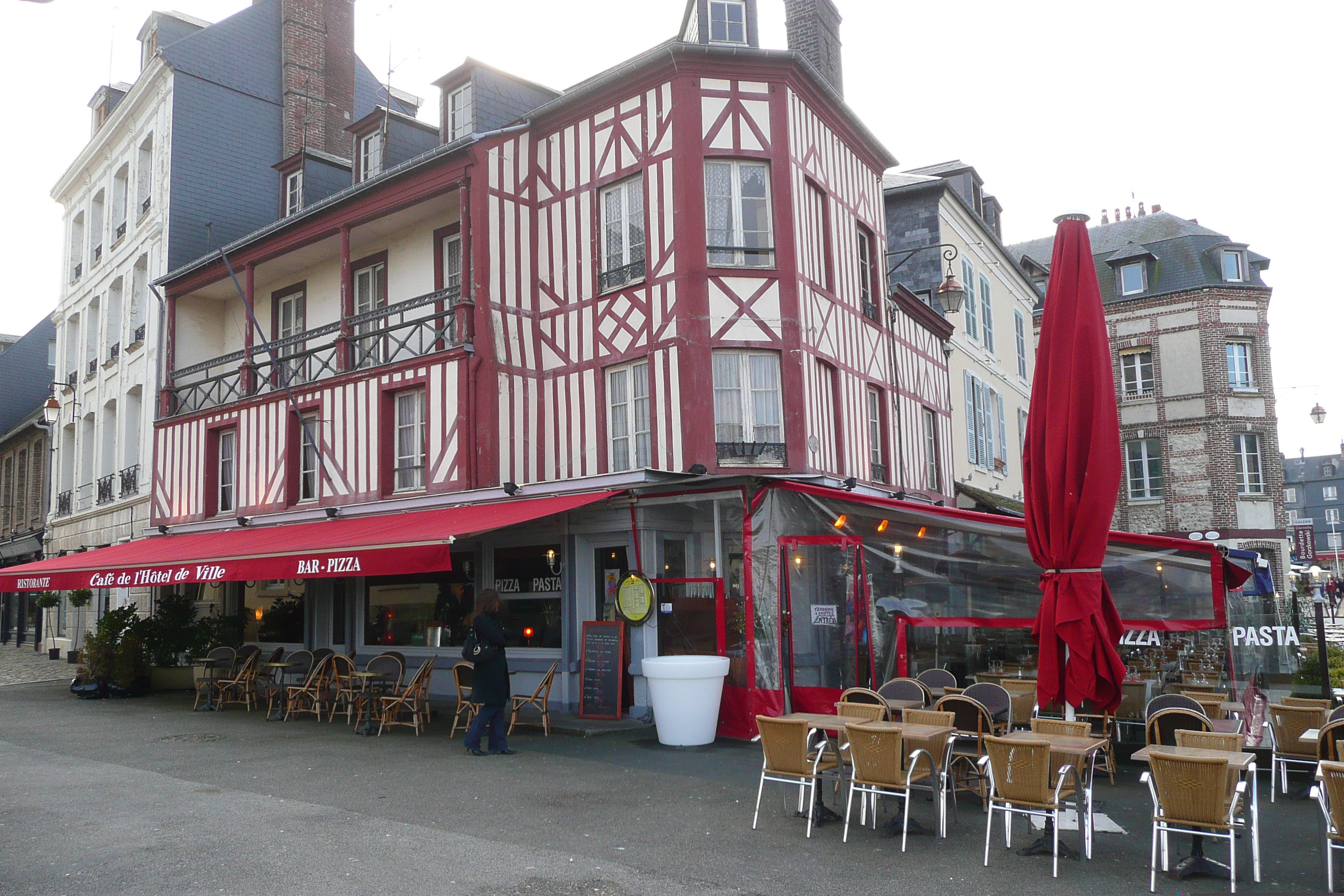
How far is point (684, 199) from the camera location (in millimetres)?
11570

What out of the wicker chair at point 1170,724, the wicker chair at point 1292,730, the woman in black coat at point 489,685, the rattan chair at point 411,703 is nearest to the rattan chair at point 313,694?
the rattan chair at point 411,703

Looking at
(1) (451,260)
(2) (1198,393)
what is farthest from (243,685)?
(2) (1198,393)

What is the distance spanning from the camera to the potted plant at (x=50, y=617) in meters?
20.0

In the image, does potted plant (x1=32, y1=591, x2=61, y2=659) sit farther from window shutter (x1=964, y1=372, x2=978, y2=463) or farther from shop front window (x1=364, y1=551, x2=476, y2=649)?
window shutter (x1=964, y1=372, x2=978, y2=463)

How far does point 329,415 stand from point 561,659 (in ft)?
17.8

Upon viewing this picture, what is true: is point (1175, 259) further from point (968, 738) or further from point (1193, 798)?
point (1193, 798)

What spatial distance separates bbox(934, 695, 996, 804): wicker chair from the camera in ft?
21.3

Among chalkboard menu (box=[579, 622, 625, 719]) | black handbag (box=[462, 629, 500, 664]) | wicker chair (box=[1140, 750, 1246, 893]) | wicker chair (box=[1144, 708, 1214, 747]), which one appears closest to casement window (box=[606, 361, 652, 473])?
chalkboard menu (box=[579, 622, 625, 719])

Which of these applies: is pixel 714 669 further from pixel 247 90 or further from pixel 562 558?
pixel 247 90

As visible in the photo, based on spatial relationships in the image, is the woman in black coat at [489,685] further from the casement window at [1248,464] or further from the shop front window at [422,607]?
the casement window at [1248,464]

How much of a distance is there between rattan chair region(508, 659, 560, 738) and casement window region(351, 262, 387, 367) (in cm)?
593

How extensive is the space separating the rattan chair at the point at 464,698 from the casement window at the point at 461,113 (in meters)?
7.21

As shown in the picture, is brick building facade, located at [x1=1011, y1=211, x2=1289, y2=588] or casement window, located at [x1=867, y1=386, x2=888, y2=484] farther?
brick building facade, located at [x1=1011, y1=211, x2=1289, y2=588]

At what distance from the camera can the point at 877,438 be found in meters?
14.0
